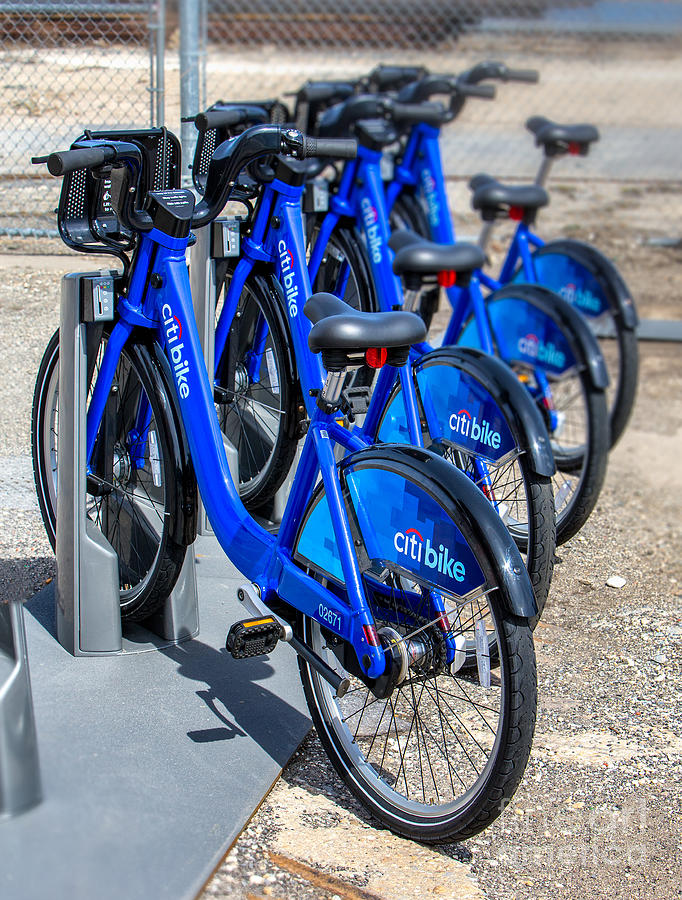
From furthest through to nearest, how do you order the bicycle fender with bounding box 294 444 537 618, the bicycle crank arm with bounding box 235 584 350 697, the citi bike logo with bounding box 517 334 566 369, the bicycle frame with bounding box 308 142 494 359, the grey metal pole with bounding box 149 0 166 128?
the grey metal pole with bounding box 149 0 166 128
the bicycle frame with bounding box 308 142 494 359
the citi bike logo with bounding box 517 334 566 369
the bicycle crank arm with bounding box 235 584 350 697
the bicycle fender with bounding box 294 444 537 618

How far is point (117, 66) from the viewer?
4414 mm

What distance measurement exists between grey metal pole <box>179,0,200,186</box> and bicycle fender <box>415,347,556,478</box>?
197 cm

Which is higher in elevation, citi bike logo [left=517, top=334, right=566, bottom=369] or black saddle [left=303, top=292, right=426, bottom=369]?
black saddle [left=303, top=292, right=426, bottom=369]

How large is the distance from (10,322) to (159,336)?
137 cm

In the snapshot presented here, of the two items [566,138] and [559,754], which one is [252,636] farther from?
[566,138]

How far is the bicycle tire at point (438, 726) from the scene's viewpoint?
7.48 ft

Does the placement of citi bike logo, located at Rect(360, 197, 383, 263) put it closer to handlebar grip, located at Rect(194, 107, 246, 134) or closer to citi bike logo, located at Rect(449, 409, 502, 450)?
handlebar grip, located at Rect(194, 107, 246, 134)

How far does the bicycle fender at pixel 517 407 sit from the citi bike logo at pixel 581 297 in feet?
5.34

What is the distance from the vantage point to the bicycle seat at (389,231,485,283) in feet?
11.8

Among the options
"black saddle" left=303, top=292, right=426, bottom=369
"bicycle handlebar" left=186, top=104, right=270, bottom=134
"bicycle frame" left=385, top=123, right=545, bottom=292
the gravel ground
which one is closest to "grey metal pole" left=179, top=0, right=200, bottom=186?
"bicycle handlebar" left=186, top=104, right=270, bottom=134

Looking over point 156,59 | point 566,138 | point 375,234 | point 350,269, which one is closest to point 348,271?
point 350,269

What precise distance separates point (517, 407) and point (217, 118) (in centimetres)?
142

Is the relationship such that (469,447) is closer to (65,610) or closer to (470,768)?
(470,768)

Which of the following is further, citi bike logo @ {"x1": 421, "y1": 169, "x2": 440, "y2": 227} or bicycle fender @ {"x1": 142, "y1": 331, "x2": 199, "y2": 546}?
citi bike logo @ {"x1": 421, "y1": 169, "x2": 440, "y2": 227}
